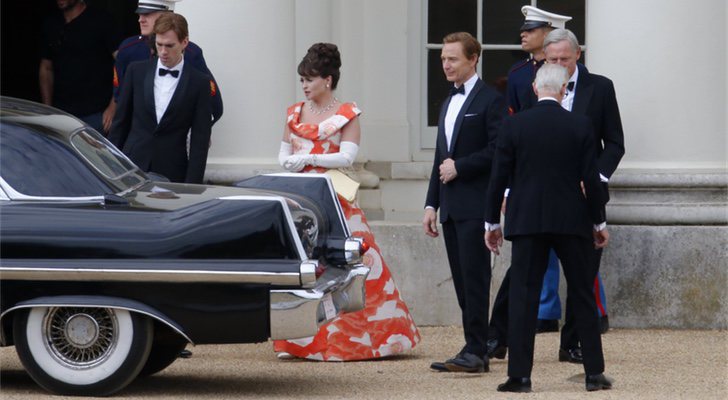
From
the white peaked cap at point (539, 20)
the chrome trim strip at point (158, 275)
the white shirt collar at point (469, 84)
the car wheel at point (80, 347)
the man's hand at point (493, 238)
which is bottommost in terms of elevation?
the car wheel at point (80, 347)

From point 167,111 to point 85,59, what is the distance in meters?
2.58

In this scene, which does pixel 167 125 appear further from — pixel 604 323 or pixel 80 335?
pixel 604 323

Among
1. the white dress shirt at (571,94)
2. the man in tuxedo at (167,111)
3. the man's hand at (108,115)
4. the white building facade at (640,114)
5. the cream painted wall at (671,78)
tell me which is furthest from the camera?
the man's hand at (108,115)

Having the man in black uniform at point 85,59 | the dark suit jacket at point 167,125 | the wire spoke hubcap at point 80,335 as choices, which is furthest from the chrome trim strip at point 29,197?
the man in black uniform at point 85,59

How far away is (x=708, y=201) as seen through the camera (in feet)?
33.4

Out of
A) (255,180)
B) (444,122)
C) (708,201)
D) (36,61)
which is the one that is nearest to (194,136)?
(255,180)

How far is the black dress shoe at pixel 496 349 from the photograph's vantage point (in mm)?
8922

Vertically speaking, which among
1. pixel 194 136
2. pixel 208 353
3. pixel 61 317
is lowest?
pixel 208 353

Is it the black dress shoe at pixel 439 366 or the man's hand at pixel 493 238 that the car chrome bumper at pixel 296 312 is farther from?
the black dress shoe at pixel 439 366

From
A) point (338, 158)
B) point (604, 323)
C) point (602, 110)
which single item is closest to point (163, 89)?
point (338, 158)

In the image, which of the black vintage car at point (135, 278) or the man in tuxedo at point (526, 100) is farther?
the man in tuxedo at point (526, 100)

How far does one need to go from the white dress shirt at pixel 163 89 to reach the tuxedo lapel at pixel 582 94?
2239mm

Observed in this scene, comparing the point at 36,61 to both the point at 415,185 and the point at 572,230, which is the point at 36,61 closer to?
the point at 415,185

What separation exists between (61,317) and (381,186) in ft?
14.0
